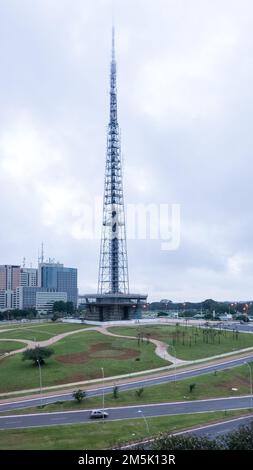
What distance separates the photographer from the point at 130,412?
48.9 meters

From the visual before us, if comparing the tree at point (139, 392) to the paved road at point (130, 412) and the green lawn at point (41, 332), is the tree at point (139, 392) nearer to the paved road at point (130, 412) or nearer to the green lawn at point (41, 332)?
the paved road at point (130, 412)

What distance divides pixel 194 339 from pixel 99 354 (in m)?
23.8

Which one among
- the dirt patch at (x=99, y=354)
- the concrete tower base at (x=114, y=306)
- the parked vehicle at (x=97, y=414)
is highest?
the concrete tower base at (x=114, y=306)

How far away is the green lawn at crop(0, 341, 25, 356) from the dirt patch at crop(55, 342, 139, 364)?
48.4 feet

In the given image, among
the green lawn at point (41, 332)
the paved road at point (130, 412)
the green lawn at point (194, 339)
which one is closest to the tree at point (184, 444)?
the paved road at point (130, 412)

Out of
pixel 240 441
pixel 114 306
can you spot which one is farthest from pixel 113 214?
pixel 240 441

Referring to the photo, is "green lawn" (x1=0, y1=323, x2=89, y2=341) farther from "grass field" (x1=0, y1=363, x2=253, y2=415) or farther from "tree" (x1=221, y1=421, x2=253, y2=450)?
"tree" (x1=221, y1=421, x2=253, y2=450)

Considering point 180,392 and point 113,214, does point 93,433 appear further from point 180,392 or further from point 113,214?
point 113,214

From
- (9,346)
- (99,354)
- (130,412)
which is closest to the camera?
(130,412)

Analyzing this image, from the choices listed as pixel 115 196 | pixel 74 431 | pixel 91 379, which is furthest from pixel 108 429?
pixel 115 196

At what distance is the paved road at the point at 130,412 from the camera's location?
45.2m

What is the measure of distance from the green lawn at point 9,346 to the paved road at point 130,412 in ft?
129
